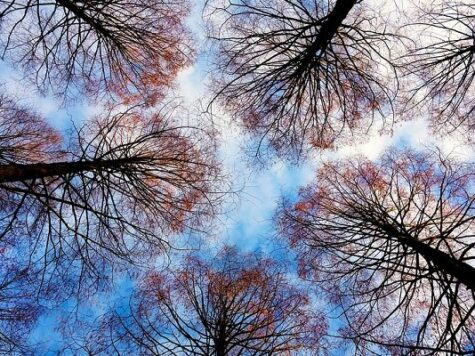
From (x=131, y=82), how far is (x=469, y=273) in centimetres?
777

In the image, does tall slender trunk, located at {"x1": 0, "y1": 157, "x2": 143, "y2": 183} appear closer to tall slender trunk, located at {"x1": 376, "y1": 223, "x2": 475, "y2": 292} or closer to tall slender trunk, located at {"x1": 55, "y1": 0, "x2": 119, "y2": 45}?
tall slender trunk, located at {"x1": 55, "y1": 0, "x2": 119, "y2": 45}

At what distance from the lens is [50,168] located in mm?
6043

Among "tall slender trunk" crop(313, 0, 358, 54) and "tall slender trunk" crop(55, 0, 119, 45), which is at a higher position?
"tall slender trunk" crop(55, 0, 119, 45)

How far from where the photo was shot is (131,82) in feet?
28.5

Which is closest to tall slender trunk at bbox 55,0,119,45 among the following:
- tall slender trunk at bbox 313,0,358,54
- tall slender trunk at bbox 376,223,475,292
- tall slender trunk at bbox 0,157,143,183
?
tall slender trunk at bbox 0,157,143,183

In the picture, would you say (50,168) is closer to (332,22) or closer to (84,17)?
(84,17)

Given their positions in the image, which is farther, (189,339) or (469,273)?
(189,339)

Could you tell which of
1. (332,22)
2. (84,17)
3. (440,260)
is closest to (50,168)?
(84,17)

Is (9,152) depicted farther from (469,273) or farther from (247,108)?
(469,273)

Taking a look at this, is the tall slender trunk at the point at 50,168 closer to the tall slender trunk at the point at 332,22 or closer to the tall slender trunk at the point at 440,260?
the tall slender trunk at the point at 332,22

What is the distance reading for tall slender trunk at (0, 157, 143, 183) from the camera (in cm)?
561

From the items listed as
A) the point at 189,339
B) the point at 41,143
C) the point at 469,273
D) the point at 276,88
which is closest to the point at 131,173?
the point at 189,339

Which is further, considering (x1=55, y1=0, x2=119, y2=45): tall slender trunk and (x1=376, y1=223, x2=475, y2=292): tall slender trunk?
(x1=55, y1=0, x2=119, y2=45): tall slender trunk

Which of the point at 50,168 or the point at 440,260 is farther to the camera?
the point at 50,168
